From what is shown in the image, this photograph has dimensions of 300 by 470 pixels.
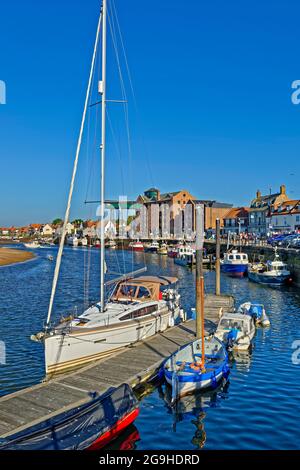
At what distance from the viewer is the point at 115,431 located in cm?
1310

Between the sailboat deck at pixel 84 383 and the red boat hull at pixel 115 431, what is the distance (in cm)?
181

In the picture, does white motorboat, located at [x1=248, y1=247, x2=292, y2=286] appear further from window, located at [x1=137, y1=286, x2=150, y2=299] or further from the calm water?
window, located at [x1=137, y1=286, x2=150, y2=299]

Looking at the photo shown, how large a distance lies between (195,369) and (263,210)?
4244 inches

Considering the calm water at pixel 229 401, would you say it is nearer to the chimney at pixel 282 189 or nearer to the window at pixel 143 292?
the window at pixel 143 292

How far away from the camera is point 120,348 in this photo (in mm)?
21953

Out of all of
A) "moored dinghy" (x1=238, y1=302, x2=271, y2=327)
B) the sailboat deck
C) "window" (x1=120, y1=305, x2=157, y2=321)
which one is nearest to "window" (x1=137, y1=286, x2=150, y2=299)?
"window" (x1=120, y1=305, x2=157, y2=321)

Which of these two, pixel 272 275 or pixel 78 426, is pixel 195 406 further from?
pixel 272 275

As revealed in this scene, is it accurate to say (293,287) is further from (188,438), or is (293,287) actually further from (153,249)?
(153,249)

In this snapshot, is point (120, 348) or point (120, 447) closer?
point (120, 447)

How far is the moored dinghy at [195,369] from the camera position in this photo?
16891mm

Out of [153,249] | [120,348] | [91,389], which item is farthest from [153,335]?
[153,249]

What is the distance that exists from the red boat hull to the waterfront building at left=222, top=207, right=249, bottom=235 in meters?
117
